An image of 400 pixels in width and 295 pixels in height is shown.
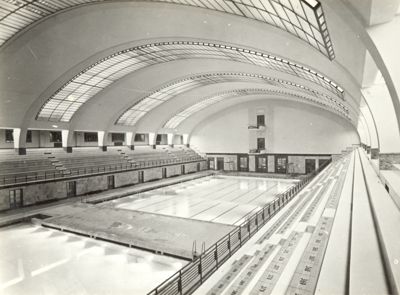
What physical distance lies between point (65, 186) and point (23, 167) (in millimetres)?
3304

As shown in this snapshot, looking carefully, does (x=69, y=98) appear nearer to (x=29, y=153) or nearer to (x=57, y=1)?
(x=29, y=153)

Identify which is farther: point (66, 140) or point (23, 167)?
point (66, 140)

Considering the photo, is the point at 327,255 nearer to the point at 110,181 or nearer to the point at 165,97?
the point at 110,181

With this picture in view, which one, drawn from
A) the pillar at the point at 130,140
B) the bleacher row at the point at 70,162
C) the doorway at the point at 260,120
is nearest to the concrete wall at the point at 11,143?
the bleacher row at the point at 70,162

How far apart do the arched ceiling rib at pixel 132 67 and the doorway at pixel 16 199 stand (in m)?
7.15

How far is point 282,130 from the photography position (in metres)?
37.2

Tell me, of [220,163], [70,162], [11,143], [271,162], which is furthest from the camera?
[220,163]

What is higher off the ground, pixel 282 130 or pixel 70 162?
pixel 282 130

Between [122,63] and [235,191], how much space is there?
49.7 ft

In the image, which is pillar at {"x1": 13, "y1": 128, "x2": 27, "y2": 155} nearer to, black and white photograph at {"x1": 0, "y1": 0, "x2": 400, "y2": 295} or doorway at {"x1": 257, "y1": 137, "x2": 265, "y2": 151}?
black and white photograph at {"x1": 0, "y1": 0, "x2": 400, "y2": 295}

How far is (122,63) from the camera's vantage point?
2188 cm

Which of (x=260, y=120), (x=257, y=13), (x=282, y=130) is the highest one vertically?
(x=257, y=13)

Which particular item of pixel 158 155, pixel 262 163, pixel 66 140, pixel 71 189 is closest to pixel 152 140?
pixel 158 155

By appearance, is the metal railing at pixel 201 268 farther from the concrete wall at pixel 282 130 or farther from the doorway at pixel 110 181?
the concrete wall at pixel 282 130
